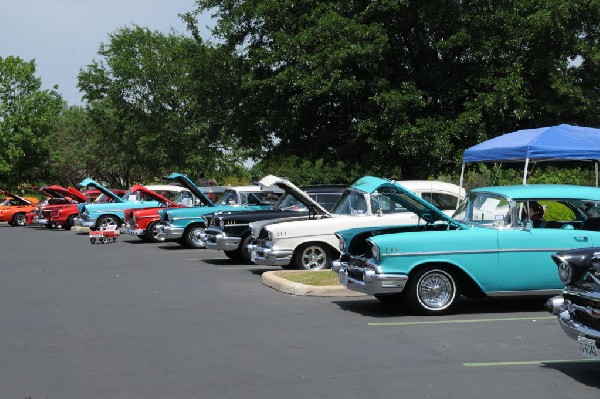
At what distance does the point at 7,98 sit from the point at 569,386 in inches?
2383

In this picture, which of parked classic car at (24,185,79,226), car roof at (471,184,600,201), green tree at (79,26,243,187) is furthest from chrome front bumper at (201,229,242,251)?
green tree at (79,26,243,187)

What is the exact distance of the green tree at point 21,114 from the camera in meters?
61.5

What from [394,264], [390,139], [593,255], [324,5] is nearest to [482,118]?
[390,139]

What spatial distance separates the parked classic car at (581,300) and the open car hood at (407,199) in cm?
387

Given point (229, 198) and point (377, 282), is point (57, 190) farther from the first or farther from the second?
point (377, 282)

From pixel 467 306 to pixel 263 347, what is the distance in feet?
12.9

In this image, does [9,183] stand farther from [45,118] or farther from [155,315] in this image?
[155,315]

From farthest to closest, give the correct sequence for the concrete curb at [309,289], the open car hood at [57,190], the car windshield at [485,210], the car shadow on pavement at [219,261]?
the open car hood at [57,190]
the car shadow on pavement at [219,261]
the concrete curb at [309,289]
the car windshield at [485,210]

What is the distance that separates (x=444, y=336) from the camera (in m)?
9.62

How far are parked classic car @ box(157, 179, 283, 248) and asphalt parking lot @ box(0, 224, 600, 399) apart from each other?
7594 mm

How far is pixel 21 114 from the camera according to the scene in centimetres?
6216

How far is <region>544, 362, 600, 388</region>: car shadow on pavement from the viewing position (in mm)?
7438

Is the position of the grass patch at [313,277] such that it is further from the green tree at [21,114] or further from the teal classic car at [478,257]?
the green tree at [21,114]

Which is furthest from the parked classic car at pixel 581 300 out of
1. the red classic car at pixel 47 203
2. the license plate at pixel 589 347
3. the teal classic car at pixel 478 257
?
the red classic car at pixel 47 203
